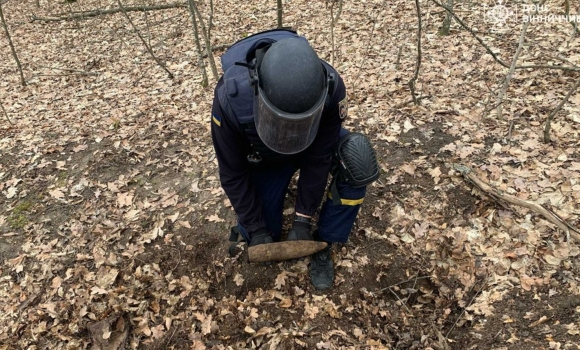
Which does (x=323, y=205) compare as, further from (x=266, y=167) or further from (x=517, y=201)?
(x=517, y=201)

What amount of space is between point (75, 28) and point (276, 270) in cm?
910

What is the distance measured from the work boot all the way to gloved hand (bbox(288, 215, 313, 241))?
0.17m

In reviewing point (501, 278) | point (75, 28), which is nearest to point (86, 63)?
point (75, 28)

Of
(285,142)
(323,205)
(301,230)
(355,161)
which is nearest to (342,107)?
(355,161)

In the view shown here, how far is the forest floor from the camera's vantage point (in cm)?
290

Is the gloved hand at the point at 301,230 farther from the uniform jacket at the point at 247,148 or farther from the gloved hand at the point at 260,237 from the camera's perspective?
the gloved hand at the point at 260,237

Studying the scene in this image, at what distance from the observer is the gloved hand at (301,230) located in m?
3.16

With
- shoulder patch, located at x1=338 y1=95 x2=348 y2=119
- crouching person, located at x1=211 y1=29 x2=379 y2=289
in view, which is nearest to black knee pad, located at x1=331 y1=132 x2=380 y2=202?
crouching person, located at x1=211 y1=29 x2=379 y2=289

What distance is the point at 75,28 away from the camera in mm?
9242

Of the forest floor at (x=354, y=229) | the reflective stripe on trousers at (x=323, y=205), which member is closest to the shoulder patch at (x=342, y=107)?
the reflective stripe on trousers at (x=323, y=205)

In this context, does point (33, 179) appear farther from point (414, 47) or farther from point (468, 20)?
point (468, 20)

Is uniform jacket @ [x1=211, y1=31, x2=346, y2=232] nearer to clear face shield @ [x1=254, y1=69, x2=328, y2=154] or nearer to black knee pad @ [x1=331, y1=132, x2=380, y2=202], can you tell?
black knee pad @ [x1=331, y1=132, x2=380, y2=202]

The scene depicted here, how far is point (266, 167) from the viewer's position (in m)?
3.13

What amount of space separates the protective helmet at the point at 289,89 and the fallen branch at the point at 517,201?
2.20m
